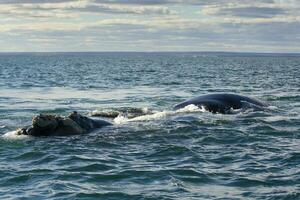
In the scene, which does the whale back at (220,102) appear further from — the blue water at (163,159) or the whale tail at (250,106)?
the blue water at (163,159)

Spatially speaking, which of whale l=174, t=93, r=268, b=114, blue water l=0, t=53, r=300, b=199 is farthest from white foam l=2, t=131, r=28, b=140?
whale l=174, t=93, r=268, b=114

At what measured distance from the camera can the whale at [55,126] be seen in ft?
66.9

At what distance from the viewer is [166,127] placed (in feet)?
74.7

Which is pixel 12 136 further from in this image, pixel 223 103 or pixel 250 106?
pixel 250 106

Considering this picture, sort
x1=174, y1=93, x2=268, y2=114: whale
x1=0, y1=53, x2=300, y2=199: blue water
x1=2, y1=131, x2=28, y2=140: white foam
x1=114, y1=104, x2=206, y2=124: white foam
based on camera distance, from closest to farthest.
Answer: x1=0, y1=53, x2=300, y2=199: blue water → x1=2, y1=131, x2=28, y2=140: white foam → x1=114, y1=104, x2=206, y2=124: white foam → x1=174, y1=93, x2=268, y2=114: whale

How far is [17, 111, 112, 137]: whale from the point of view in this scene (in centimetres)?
2041

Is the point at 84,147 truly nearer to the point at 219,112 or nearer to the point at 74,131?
the point at 74,131

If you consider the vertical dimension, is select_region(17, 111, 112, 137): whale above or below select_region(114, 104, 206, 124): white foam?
above

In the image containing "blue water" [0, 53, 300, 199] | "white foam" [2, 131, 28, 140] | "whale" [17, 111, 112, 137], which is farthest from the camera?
"whale" [17, 111, 112, 137]

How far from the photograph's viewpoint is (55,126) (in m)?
20.7

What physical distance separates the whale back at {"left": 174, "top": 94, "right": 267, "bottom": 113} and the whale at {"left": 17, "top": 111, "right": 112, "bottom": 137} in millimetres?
7424

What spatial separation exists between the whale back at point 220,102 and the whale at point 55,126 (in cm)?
742

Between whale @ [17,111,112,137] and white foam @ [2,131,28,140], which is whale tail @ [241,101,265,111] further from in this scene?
white foam @ [2,131,28,140]

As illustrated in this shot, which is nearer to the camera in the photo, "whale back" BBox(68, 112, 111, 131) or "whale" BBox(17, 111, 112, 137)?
"whale" BBox(17, 111, 112, 137)
